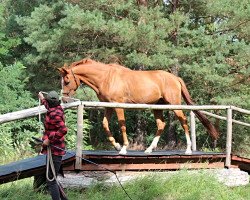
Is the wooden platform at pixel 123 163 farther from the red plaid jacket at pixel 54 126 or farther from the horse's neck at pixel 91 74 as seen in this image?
the horse's neck at pixel 91 74

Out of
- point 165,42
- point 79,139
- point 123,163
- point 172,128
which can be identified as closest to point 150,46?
point 165,42

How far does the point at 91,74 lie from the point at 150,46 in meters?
7.84

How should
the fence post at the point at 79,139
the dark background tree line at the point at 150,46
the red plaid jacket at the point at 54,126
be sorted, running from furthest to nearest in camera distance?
1. the dark background tree line at the point at 150,46
2. the fence post at the point at 79,139
3. the red plaid jacket at the point at 54,126

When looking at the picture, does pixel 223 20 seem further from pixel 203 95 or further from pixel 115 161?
pixel 115 161

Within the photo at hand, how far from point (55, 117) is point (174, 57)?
1123 centimetres

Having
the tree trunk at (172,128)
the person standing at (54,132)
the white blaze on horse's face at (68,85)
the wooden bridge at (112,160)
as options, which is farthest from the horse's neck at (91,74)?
the tree trunk at (172,128)

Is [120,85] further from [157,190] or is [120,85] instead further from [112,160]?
[157,190]

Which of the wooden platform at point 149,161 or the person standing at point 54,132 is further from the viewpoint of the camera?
the wooden platform at point 149,161

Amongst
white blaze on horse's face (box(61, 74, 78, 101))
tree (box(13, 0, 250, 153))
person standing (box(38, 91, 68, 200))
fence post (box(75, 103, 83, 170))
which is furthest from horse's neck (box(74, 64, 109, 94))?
tree (box(13, 0, 250, 153))

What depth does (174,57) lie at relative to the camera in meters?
16.5

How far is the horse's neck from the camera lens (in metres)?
8.34

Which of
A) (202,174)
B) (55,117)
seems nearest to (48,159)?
(55,117)

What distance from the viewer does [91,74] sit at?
8.34 meters

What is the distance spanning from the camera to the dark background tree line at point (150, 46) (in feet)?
51.1
